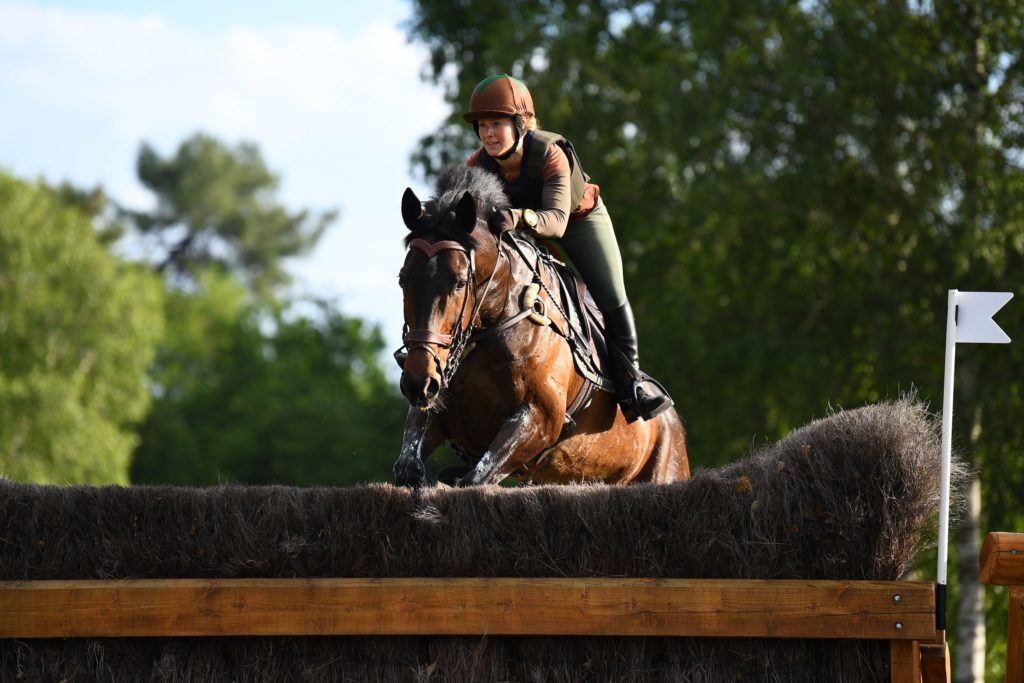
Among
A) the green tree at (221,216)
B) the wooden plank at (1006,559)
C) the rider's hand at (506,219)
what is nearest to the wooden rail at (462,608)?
the wooden plank at (1006,559)

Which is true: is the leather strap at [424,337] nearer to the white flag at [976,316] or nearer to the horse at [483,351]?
the horse at [483,351]

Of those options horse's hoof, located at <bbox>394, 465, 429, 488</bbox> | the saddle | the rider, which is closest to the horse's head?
the rider

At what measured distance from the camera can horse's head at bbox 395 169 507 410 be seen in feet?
19.4

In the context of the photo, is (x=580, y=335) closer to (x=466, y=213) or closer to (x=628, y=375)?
(x=628, y=375)

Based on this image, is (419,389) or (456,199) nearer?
(419,389)

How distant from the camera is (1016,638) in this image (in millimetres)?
5617

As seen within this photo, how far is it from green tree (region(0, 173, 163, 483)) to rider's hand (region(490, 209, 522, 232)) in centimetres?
2690

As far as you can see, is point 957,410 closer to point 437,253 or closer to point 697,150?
point 697,150

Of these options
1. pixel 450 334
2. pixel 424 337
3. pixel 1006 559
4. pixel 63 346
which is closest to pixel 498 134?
pixel 450 334

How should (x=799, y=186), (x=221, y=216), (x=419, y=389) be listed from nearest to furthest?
(x=419, y=389) → (x=799, y=186) → (x=221, y=216)

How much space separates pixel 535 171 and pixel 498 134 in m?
0.26

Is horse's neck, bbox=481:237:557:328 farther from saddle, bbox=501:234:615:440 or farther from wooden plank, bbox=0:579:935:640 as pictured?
wooden plank, bbox=0:579:935:640

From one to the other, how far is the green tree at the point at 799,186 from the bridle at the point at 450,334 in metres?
10.8

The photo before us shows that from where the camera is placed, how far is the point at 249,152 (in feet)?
230
